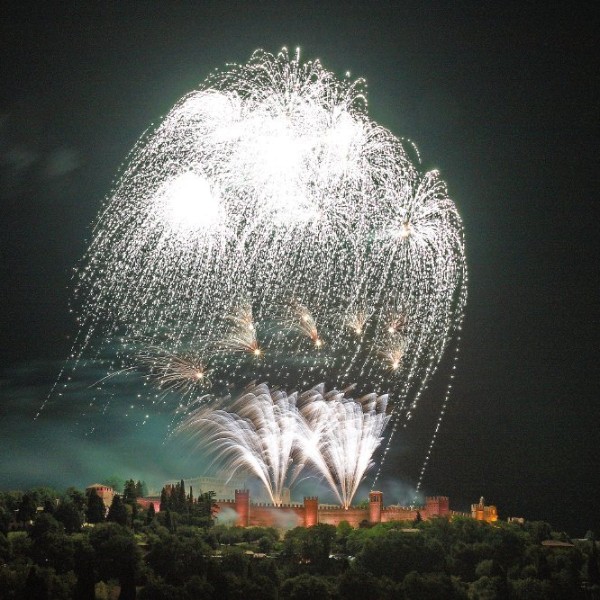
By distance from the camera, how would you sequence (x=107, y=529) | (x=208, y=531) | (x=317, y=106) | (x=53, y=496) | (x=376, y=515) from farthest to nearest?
1. (x=376, y=515)
2. (x=53, y=496)
3. (x=208, y=531)
4. (x=107, y=529)
5. (x=317, y=106)

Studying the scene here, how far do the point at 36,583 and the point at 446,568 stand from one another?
83.1 ft

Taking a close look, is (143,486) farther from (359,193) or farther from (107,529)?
(359,193)

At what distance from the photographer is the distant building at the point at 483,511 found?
289ft

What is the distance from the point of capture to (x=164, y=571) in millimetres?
57312

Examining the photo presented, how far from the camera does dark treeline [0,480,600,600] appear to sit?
179 feet

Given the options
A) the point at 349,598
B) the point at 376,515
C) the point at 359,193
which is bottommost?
the point at 349,598

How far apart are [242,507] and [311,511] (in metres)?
5.18

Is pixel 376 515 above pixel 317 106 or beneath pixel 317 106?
beneath

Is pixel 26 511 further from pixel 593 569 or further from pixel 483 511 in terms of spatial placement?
pixel 483 511

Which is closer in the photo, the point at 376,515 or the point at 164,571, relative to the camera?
the point at 164,571

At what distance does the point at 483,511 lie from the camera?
291 ft

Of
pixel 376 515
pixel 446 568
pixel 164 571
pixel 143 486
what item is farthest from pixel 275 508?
pixel 164 571

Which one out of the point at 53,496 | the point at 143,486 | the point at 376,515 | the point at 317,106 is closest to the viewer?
the point at 317,106

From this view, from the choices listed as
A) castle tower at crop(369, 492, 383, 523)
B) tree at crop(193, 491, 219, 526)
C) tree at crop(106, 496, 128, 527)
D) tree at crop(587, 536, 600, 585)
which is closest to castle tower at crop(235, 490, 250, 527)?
tree at crop(193, 491, 219, 526)
